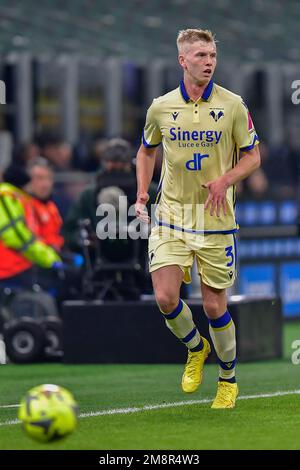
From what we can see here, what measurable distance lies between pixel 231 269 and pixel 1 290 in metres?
6.35

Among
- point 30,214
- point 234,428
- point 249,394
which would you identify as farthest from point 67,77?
point 234,428

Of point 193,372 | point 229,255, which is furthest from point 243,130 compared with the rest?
point 193,372

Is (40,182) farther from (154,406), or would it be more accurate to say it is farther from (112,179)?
(154,406)

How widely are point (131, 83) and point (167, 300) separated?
658 inches

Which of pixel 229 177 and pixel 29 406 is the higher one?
pixel 229 177

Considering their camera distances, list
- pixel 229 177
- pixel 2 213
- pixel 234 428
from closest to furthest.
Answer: pixel 234 428 < pixel 229 177 < pixel 2 213

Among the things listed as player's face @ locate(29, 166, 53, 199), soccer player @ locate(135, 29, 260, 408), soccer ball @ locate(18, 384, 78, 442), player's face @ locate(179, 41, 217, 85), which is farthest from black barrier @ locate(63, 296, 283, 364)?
soccer ball @ locate(18, 384, 78, 442)

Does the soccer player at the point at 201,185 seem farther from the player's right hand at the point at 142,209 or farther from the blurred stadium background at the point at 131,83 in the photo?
the blurred stadium background at the point at 131,83

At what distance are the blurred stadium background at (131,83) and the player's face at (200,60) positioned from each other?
713 cm

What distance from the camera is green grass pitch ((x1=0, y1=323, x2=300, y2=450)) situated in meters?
8.00
